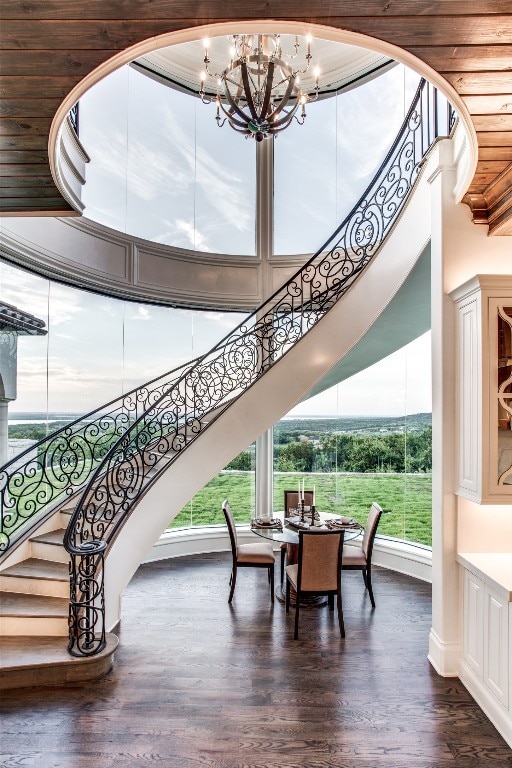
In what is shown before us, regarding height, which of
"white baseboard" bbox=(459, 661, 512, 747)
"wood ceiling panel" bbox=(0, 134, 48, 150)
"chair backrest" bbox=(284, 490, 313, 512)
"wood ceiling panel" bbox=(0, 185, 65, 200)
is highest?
"wood ceiling panel" bbox=(0, 134, 48, 150)

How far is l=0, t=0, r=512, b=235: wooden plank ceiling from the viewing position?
1.86 m

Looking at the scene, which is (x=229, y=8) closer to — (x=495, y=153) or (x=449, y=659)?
(x=495, y=153)

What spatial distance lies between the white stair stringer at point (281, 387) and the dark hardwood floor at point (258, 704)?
966 mm

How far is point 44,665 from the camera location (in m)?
3.51

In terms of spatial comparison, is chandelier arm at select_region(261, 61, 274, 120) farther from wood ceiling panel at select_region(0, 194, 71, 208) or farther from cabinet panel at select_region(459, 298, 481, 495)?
cabinet panel at select_region(459, 298, 481, 495)

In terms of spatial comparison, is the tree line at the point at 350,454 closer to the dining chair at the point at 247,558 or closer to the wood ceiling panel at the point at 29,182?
the dining chair at the point at 247,558

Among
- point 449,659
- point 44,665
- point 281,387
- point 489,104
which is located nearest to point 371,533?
point 449,659

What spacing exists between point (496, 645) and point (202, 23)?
12.7 feet

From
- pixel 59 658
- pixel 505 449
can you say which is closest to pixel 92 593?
pixel 59 658

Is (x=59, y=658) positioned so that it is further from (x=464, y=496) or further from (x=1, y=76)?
(x=1, y=76)

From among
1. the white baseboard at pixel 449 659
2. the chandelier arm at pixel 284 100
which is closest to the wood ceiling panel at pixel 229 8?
the chandelier arm at pixel 284 100

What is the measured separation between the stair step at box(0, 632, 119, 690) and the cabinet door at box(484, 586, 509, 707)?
284 centimetres

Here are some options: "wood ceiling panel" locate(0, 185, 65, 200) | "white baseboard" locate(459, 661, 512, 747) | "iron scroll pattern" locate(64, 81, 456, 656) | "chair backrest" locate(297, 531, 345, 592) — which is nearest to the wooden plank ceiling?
"wood ceiling panel" locate(0, 185, 65, 200)

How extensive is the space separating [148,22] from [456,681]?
4.60 m
